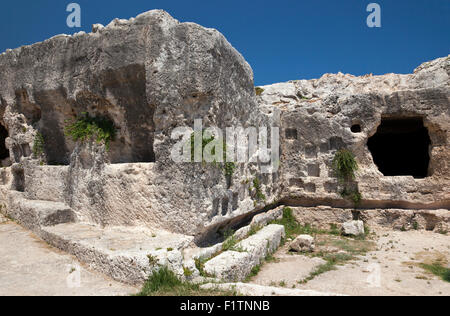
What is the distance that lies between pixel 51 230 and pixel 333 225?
699cm

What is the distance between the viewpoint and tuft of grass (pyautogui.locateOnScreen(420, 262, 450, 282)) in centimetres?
556

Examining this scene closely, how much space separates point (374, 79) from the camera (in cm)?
990

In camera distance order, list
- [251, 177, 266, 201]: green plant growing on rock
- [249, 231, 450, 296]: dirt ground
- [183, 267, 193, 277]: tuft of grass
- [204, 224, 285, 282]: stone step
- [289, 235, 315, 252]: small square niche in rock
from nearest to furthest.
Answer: [183, 267, 193, 277]: tuft of grass, [204, 224, 285, 282]: stone step, [249, 231, 450, 296]: dirt ground, [289, 235, 315, 252]: small square niche in rock, [251, 177, 266, 201]: green plant growing on rock

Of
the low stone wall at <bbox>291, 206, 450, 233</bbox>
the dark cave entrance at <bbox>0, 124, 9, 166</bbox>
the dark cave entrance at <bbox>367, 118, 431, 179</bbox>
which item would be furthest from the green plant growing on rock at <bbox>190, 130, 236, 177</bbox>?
the dark cave entrance at <bbox>0, 124, 9, 166</bbox>

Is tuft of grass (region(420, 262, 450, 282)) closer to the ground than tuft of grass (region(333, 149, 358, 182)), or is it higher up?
closer to the ground

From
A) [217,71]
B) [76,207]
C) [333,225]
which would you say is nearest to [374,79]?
[333,225]

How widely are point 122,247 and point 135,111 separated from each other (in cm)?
281

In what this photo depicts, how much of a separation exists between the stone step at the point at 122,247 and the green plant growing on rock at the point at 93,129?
5.93 feet

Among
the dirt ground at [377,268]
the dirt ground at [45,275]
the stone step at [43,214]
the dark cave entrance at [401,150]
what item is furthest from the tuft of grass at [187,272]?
the dark cave entrance at [401,150]

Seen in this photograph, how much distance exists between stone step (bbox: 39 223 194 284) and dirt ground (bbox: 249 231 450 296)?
67.0 inches

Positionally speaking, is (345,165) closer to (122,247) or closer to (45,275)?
(122,247)

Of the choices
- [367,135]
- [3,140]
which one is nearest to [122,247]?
[367,135]

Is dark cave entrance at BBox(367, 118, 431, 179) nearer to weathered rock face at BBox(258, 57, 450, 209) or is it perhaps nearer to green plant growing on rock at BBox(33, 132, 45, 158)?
weathered rock face at BBox(258, 57, 450, 209)

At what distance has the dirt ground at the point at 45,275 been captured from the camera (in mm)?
3930
